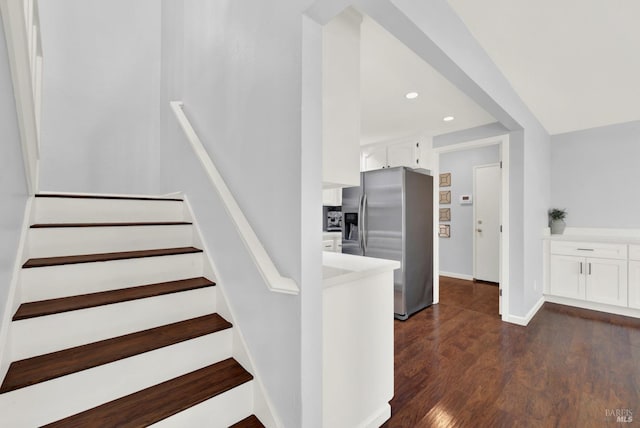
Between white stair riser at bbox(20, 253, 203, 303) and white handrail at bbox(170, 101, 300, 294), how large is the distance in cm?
54

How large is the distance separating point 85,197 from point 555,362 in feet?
12.3

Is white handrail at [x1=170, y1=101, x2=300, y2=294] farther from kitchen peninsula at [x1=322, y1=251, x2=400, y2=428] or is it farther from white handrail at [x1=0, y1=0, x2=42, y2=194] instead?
white handrail at [x1=0, y1=0, x2=42, y2=194]

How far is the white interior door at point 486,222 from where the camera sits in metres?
4.80

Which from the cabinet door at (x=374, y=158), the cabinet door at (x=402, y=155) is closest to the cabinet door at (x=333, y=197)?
the cabinet door at (x=374, y=158)

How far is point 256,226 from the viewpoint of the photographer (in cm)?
138

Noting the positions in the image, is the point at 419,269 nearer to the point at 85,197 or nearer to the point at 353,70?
the point at 353,70

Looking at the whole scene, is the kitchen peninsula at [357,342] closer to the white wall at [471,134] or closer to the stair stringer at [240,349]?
the stair stringer at [240,349]

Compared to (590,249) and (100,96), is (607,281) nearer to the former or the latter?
(590,249)

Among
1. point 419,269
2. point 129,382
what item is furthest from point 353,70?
point 419,269

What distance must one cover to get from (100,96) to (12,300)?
8.82 feet

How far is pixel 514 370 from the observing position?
7.28 feet

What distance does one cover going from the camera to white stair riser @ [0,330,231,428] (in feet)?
3.11

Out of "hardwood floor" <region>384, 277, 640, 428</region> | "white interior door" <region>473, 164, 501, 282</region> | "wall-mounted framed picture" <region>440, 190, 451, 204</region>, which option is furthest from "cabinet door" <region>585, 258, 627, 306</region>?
"wall-mounted framed picture" <region>440, 190, 451, 204</region>

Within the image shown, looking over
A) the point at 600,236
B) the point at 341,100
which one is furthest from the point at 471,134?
the point at 341,100
